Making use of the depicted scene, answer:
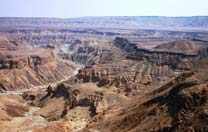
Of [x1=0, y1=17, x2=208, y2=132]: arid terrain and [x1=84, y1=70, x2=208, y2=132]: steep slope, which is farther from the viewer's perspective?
[x1=0, y1=17, x2=208, y2=132]: arid terrain

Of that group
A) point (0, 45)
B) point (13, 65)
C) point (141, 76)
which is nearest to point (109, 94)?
point (141, 76)

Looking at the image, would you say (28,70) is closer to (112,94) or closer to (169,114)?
(112,94)

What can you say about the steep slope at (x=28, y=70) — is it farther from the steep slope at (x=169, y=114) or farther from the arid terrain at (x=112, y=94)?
the steep slope at (x=169, y=114)

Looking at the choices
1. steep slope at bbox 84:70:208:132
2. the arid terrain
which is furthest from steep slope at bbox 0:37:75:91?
steep slope at bbox 84:70:208:132

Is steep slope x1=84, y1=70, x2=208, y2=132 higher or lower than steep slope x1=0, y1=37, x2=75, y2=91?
above

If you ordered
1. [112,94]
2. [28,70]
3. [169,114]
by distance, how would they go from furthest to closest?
[28,70] → [112,94] → [169,114]

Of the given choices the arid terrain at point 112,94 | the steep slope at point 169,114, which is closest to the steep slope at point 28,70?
the arid terrain at point 112,94

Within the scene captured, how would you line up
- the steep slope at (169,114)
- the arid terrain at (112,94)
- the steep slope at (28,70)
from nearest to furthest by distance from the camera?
the steep slope at (169,114) < the arid terrain at (112,94) < the steep slope at (28,70)

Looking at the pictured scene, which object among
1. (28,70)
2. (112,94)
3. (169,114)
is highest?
(169,114)

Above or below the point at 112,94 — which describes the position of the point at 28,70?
below

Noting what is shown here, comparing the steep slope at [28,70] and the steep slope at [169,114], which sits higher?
the steep slope at [169,114]

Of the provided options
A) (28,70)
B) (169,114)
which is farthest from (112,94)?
(28,70)

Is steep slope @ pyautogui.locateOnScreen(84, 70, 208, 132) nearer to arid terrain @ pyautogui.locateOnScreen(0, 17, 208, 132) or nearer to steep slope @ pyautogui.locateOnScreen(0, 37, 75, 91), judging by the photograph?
arid terrain @ pyautogui.locateOnScreen(0, 17, 208, 132)
